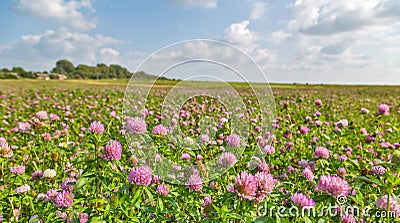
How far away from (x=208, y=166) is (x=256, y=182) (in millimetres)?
755

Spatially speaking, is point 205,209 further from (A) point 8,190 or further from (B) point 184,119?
(B) point 184,119

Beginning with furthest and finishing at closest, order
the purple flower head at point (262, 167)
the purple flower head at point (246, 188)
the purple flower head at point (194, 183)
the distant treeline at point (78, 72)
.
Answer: the distant treeline at point (78, 72), the purple flower head at point (262, 167), the purple flower head at point (194, 183), the purple flower head at point (246, 188)

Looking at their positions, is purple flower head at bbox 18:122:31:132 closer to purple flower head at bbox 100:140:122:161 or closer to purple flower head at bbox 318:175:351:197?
purple flower head at bbox 100:140:122:161

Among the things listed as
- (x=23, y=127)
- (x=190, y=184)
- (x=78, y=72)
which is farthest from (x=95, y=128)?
(x=78, y=72)

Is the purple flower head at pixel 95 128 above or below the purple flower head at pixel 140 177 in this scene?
above

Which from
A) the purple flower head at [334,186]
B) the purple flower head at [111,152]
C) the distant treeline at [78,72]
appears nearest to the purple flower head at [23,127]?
the purple flower head at [111,152]

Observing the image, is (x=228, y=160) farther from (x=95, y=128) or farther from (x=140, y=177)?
(x=95, y=128)

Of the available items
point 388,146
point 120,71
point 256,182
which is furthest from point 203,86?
point 120,71

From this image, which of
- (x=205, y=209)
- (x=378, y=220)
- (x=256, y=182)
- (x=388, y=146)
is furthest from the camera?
(x=388, y=146)

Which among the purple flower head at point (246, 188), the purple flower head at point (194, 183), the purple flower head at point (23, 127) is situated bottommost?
the purple flower head at point (23, 127)

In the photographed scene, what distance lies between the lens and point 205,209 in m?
1.78

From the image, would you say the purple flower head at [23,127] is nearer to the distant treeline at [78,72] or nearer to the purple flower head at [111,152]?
the purple flower head at [111,152]

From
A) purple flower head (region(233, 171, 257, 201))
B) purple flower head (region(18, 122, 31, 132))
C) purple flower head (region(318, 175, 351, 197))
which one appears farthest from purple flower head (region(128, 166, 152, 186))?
purple flower head (region(18, 122, 31, 132))

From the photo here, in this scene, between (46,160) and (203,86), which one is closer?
(203,86)
